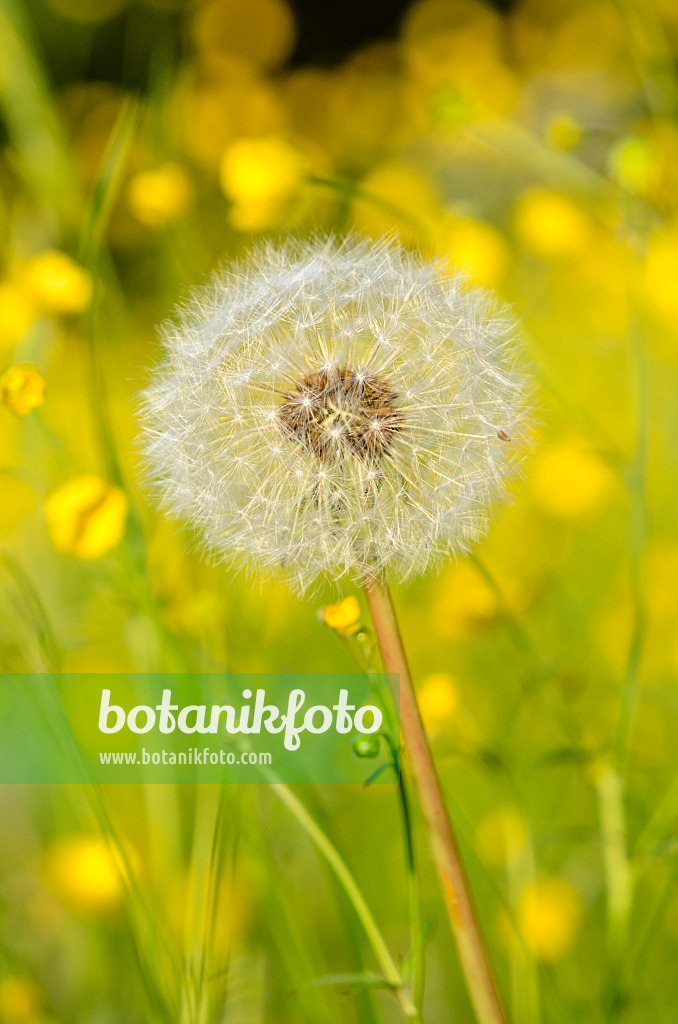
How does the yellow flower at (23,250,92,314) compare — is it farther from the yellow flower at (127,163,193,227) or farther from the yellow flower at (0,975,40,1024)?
the yellow flower at (0,975,40,1024)

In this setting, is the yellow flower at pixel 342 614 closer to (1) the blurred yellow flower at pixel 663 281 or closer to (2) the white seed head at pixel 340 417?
(2) the white seed head at pixel 340 417

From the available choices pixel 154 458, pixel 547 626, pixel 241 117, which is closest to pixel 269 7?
pixel 241 117

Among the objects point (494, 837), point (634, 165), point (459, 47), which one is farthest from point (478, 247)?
point (459, 47)

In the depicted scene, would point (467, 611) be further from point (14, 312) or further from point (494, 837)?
point (14, 312)

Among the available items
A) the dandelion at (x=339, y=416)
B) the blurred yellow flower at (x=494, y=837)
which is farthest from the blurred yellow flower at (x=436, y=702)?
the blurred yellow flower at (x=494, y=837)

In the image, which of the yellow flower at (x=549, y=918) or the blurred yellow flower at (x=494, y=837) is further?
the blurred yellow flower at (x=494, y=837)

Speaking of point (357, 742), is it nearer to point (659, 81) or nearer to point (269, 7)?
point (659, 81)

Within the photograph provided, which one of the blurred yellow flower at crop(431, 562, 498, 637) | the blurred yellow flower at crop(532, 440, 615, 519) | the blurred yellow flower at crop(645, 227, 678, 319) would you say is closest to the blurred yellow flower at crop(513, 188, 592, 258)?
the blurred yellow flower at crop(645, 227, 678, 319)
